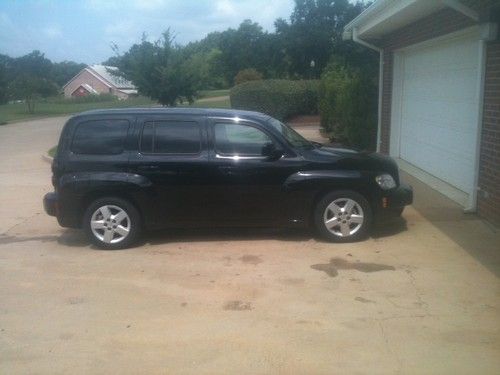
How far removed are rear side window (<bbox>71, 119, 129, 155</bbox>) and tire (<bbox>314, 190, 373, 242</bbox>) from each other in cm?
253

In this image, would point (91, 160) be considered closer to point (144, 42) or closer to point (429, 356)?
point (429, 356)

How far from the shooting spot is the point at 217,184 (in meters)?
6.96

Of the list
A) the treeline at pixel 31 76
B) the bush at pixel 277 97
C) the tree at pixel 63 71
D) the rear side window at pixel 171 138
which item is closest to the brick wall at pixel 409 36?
the rear side window at pixel 171 138

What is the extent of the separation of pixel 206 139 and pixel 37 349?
11.0 feet

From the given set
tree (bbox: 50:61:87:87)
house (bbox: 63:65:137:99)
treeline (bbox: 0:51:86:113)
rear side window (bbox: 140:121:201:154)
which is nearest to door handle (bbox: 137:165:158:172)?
rear side window (bbox: 140:121:201:154)

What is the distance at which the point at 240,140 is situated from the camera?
7.09 meters

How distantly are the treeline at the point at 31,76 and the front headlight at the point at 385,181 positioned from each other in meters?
49.7

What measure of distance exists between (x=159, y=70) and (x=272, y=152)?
13.7 meters

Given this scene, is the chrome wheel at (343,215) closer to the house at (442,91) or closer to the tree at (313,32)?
the house at (442,91)

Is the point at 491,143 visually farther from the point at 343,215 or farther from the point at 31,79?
the point at 31,79

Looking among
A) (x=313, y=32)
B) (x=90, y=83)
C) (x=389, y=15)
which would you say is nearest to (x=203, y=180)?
(x=389, y=15)

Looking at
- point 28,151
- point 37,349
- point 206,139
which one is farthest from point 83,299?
point 28,151

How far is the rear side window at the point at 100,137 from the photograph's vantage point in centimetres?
707

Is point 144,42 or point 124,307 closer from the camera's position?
point 124,307
